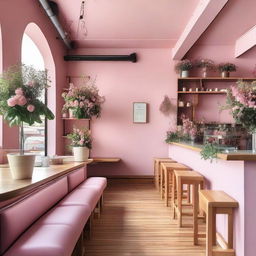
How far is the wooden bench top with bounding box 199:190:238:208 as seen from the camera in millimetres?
2141

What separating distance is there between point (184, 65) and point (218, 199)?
387cm

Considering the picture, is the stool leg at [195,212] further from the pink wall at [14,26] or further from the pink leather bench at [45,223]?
the pink wall at [14,26]

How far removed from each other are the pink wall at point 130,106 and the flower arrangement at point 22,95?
12.7 ft

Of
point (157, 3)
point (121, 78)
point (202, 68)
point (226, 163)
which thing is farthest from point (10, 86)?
point (202, 68)

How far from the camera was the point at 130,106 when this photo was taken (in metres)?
5.77

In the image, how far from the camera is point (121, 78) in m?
5.76

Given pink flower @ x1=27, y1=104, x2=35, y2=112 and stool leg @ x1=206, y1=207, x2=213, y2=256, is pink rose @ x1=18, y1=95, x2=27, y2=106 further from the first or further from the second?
stool leg @ x1=206, y1=207, x2=213, y2=256

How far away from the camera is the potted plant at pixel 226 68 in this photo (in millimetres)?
5426

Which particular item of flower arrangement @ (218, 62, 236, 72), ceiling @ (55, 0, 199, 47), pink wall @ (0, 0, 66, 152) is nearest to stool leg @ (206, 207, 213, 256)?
pink wall @ (0, 0, 66, 152)

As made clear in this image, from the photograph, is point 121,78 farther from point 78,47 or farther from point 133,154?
point 133,154

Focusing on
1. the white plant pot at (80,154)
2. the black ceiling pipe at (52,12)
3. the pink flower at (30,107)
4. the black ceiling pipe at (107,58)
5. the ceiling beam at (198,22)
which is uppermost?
the black ceiling pipe at (52,12)

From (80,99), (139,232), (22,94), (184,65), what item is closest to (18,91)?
(22,94)

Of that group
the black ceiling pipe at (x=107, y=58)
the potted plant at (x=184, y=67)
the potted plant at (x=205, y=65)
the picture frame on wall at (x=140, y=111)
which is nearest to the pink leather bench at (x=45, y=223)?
the picture frame on wall at (x=140, y=111)

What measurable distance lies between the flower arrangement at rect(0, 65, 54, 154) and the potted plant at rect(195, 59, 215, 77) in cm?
447
